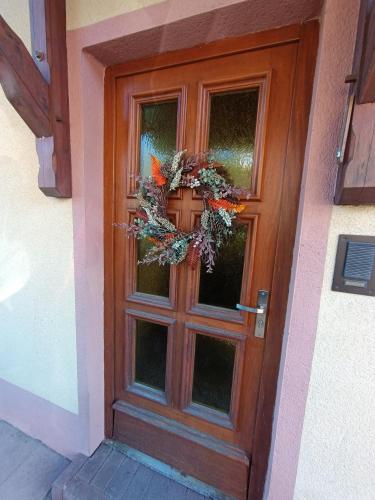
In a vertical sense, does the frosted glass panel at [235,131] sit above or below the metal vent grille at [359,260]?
above

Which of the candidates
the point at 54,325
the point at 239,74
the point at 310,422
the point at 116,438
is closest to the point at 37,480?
the point at 116,438

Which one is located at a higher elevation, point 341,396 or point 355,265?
point 355,265

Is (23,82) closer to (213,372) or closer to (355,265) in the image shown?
(355,265)

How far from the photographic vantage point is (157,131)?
46.4 inches

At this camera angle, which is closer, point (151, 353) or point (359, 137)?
point (359, 137)

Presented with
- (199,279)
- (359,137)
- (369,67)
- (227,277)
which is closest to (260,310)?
(227,277)

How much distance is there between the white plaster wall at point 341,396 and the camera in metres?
0.80

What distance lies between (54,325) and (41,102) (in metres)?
1.21

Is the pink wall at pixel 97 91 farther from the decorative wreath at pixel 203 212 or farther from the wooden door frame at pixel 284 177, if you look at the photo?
the decorative wreath at pixel 203 212

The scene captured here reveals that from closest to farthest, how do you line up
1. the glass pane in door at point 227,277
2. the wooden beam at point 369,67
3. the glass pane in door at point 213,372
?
the wooden beam at point 369,67, the glass pane in door at point 227,277, the glass pane in door at point 213,372

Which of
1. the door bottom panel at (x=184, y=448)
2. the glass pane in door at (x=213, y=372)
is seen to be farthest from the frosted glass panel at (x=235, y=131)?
the door bottom panel at (x=184, y=448)

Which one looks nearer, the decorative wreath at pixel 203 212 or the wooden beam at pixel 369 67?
the wooden beam at pixel 369 67

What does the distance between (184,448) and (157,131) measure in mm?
1768

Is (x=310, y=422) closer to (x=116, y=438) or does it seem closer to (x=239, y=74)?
(x=116, y=438)
